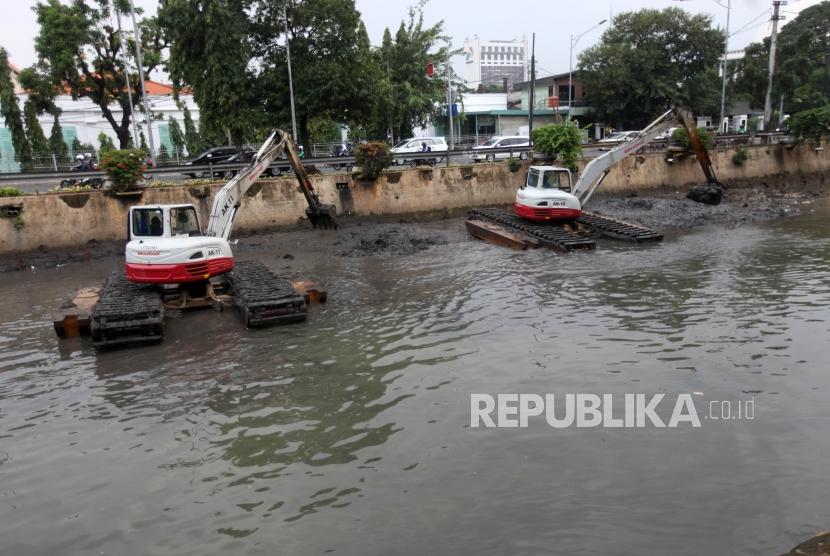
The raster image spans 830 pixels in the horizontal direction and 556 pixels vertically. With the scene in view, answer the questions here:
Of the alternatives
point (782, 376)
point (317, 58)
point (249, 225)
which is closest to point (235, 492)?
point (782, 376)

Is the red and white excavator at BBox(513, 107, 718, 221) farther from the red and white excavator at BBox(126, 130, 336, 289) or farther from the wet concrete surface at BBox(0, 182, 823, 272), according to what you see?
the red and white excavator at BBox(126, 130, 336, 289)

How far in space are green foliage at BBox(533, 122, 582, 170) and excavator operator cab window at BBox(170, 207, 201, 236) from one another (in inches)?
661

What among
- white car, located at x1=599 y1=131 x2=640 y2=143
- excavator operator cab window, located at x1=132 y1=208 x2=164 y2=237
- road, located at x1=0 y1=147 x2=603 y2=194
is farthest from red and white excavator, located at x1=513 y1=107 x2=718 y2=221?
excavator operator cab window, located at x1=132 y1=208 x2=164 y2=237

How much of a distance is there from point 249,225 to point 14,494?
15797 millimetres

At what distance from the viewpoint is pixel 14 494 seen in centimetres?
593

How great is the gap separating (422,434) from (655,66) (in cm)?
5212

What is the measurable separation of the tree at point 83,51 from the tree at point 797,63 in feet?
137

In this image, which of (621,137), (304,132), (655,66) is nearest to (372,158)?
(304,132)

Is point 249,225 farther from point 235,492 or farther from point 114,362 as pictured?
point 235,492

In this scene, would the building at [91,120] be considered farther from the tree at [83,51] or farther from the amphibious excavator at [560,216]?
the amphibious excavator at [560,216]

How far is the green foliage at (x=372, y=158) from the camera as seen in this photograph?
22562 millimetres

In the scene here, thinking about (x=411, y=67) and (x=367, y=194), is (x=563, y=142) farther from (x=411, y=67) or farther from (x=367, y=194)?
(x=411, y=67)

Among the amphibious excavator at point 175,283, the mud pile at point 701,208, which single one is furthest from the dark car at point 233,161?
the mud pile at point 701,208

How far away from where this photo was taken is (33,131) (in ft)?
108
